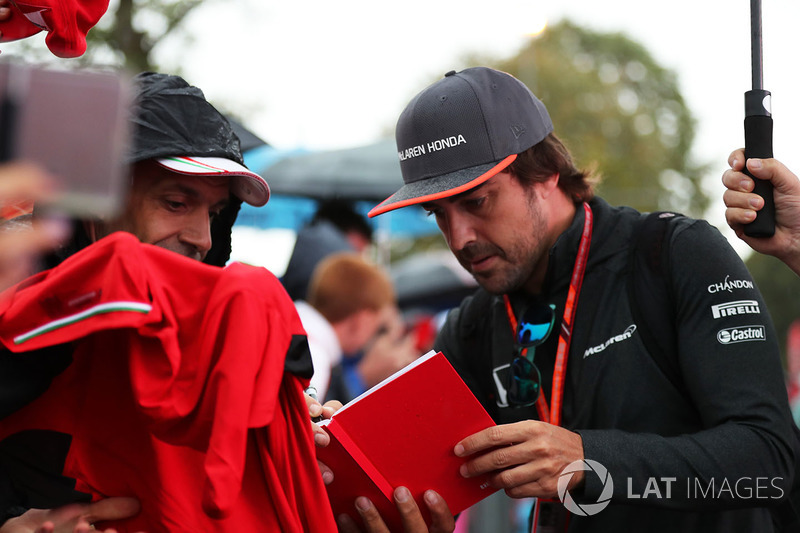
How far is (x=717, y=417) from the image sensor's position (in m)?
2.28

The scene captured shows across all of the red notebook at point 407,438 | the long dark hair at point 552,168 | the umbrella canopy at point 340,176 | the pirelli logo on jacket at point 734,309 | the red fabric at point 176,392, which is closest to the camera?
Result: the red fabric at point 176,392

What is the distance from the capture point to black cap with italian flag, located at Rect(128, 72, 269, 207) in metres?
2.39

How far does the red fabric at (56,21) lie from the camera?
235 centimetres

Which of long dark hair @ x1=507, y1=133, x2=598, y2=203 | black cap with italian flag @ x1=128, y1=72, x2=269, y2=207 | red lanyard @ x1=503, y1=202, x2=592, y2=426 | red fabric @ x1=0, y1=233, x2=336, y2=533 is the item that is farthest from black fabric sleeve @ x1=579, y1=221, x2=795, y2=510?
black cap with italian flag @ x1=128, y1=72, x2=269, y2=207

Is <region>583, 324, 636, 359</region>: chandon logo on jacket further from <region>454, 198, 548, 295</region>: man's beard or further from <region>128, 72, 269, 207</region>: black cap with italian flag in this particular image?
<region>128, 72, 269, 207</region>: black cap with italian flag

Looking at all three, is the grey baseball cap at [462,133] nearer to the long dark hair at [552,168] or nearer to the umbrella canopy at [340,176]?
the long dark hair at [552,168]

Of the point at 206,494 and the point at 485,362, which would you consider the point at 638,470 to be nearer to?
the point at 485,362

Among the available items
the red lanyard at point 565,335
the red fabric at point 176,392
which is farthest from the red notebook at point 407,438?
the red lanyard at point 565,335

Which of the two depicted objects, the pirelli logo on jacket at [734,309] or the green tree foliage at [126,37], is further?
the green tree foliage at [126,37]

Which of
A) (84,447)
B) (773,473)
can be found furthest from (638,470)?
(84,447)

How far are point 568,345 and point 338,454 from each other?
2.63 feet

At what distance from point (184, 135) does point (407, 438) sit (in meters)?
1.07

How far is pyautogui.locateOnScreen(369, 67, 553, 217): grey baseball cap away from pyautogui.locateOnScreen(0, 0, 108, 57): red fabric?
1.02 m

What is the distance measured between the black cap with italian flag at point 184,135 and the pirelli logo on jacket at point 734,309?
4.51ft
